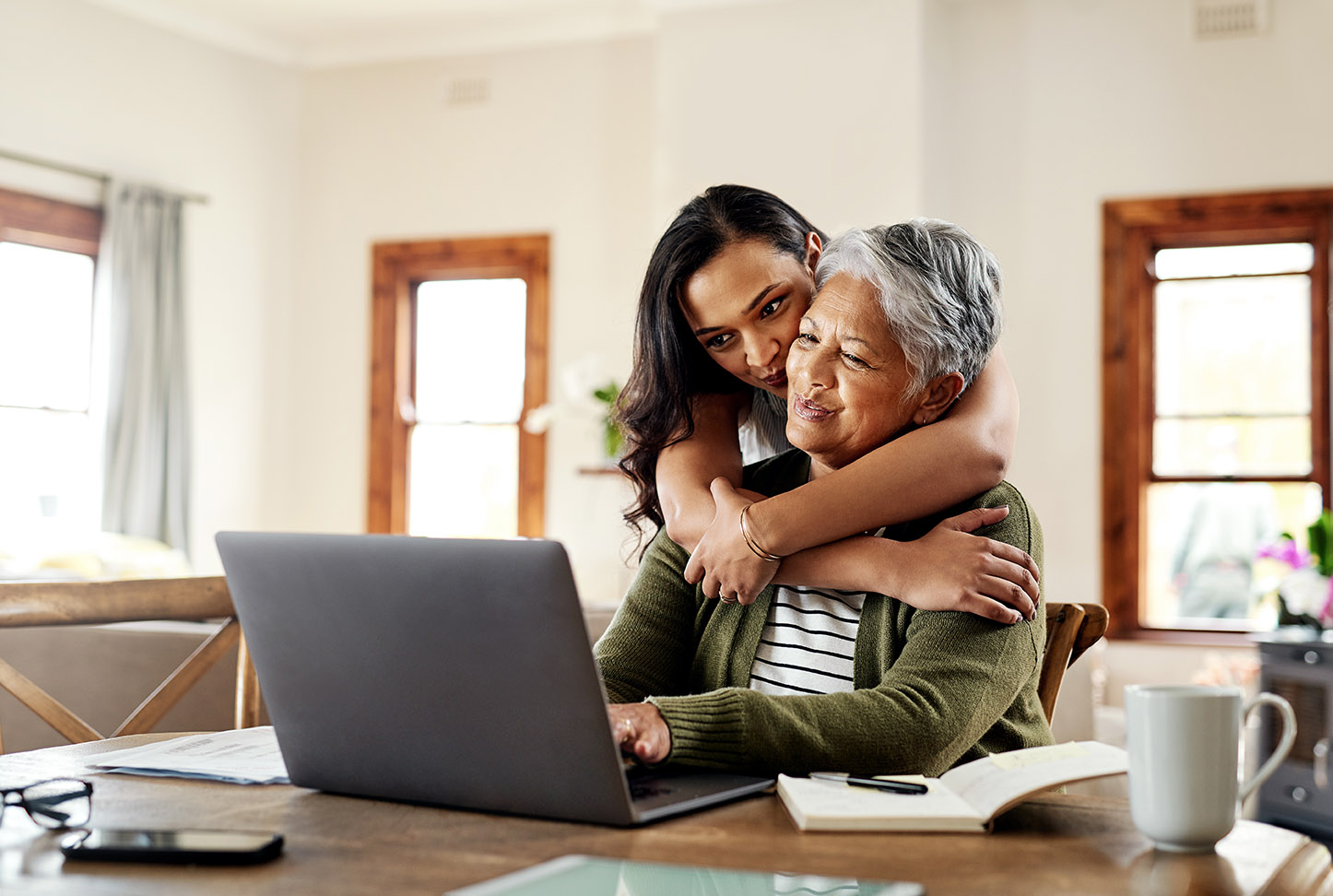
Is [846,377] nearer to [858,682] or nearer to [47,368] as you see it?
[858,682]

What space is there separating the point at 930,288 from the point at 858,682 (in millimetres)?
439

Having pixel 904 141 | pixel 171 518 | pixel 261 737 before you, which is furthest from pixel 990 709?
pixel 171 518

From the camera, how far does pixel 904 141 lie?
5137mm

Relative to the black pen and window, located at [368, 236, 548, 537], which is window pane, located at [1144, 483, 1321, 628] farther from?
the black pen

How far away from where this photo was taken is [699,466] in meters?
1.69

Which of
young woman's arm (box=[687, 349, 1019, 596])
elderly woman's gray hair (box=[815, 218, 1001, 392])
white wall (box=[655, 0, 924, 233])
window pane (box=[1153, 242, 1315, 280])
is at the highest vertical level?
white wall (box=[655, 0, 924, 233])

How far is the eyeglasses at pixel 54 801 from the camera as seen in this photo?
1000 mm

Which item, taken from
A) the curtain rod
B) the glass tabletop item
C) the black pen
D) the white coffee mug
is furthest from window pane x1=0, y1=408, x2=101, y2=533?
the white coffee mug

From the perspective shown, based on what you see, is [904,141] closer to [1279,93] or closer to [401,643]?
[1279,93]

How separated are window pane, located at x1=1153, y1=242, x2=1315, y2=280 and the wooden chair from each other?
4356mm

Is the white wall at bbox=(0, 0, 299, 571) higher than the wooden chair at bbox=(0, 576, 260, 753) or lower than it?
higher

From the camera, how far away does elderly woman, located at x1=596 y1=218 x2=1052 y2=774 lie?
1217mm

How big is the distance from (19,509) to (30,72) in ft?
5.60

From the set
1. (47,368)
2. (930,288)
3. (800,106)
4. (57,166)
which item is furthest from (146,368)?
(930,288)
